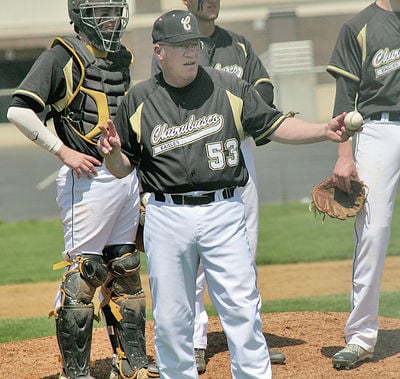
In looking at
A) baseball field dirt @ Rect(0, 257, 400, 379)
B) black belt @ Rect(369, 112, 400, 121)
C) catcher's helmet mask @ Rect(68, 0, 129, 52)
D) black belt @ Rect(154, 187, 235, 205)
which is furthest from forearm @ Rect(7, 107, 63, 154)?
black belt @ Rect(369, 112, 400, 121)

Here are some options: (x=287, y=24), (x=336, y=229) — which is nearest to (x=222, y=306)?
(x=336, y=229)

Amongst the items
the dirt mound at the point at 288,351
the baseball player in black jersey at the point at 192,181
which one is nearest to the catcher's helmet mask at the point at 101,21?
the baseball player in black jersey at the point at 192,181

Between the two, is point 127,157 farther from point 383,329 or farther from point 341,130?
point 383,329

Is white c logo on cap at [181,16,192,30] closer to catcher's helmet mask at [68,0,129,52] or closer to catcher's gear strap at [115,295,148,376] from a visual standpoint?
catcher's helmet mask at [68,0,129,52]

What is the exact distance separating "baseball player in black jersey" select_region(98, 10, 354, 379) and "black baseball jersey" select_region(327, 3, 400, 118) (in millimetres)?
1004

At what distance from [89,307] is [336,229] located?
7.56 m

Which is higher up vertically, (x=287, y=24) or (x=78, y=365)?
(x=287, y=24)

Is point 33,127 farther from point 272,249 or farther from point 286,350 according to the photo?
point 272,249

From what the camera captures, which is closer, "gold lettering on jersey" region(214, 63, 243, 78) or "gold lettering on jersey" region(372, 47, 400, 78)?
"gold lettering on jersey" region(372, 47, 400, 78)

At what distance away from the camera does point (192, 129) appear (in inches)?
161

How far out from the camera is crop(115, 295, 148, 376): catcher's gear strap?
16.1ft

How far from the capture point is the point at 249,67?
17.9 ft

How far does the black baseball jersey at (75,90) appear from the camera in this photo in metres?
4.61

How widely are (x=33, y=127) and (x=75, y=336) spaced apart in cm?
113
